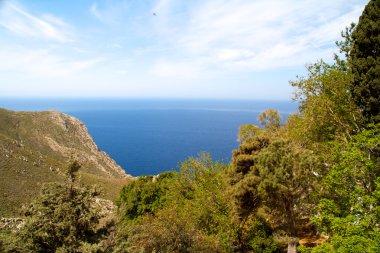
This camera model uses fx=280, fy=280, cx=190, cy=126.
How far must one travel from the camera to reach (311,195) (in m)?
16.9

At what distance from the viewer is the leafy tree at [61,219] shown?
14.7 metres

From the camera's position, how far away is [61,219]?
15289mm

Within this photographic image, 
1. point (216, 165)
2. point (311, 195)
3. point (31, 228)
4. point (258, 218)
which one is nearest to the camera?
point (31, 228)

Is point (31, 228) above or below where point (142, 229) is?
above

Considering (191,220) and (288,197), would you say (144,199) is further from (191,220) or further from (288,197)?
(288,197)

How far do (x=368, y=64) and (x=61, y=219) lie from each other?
2092 centimetres

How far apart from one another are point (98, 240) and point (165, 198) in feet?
66.7

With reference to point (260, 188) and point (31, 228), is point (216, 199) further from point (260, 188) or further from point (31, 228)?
point (31, 228)

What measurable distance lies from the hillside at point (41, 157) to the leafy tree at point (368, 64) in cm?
1869

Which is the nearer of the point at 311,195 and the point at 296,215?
the point at 311,195

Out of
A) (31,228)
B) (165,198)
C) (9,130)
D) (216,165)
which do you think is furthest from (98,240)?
(9,130)

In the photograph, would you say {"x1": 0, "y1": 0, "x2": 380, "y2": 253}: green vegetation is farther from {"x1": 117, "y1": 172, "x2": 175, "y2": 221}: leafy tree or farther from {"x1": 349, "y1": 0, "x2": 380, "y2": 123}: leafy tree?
{"x1": 117, "y1": 172, "x2": 175, "y2": 221}: leafy tree

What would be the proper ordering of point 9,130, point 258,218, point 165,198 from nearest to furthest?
point 258,218 < point 165,198 < point 9,130

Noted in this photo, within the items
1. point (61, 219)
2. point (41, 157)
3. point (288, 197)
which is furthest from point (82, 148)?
point (288, 197)
